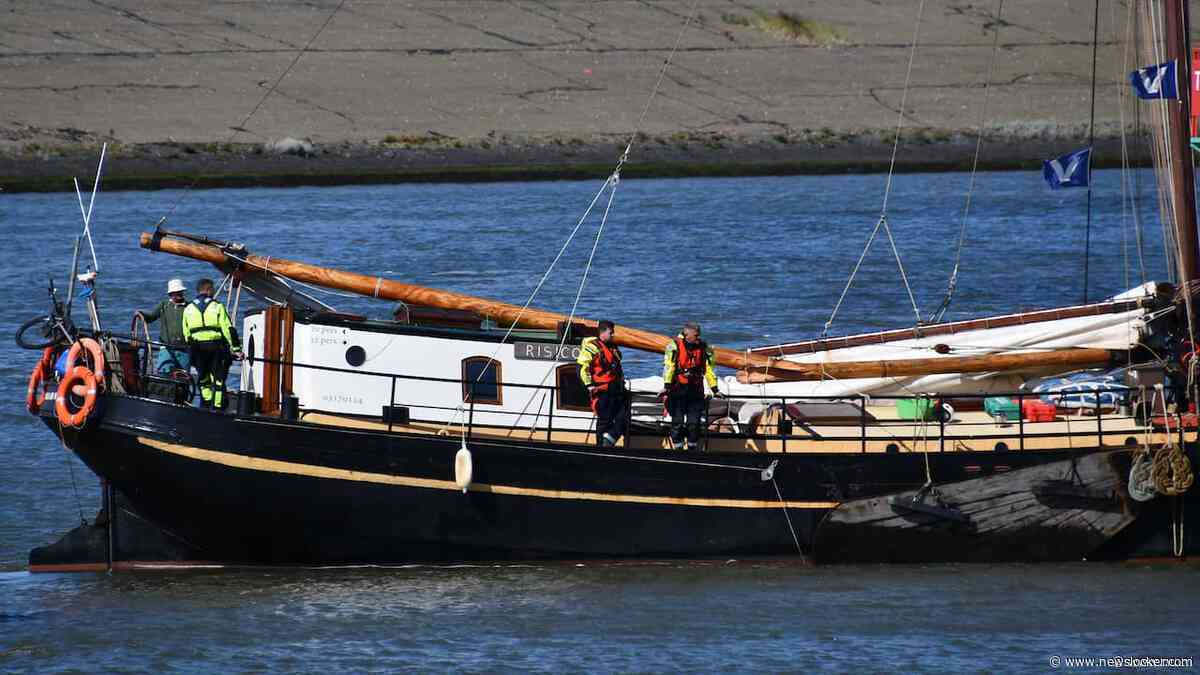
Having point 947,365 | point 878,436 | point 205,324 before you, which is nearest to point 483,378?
point 205,324

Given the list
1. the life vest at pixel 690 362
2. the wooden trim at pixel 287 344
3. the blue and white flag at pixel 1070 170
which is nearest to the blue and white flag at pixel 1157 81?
the blue and white flag at pixel 1070 170

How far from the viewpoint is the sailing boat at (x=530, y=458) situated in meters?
18.1

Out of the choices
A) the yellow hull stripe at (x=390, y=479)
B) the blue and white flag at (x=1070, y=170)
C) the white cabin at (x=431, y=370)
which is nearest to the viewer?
the yellow hull stripe at (x=390, y=479)

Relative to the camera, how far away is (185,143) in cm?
7031

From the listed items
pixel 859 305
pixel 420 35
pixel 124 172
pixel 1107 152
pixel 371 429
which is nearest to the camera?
pixel 371 429

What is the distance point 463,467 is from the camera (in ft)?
58.5

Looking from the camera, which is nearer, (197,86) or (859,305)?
(859,305)

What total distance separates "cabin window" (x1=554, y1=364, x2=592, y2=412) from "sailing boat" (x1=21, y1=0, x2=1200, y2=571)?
0.03 meters

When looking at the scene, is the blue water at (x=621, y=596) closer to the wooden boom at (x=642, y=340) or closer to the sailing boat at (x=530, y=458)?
the sailing boat at (x=530, y=458)

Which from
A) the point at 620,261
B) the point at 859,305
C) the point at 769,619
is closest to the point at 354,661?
the point at 769,619

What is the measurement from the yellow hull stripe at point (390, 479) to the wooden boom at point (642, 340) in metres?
1.81

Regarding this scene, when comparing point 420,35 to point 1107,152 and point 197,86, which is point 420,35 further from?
point 1107,152

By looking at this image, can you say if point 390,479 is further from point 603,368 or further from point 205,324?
point 205,324

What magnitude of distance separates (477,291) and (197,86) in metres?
39.9
